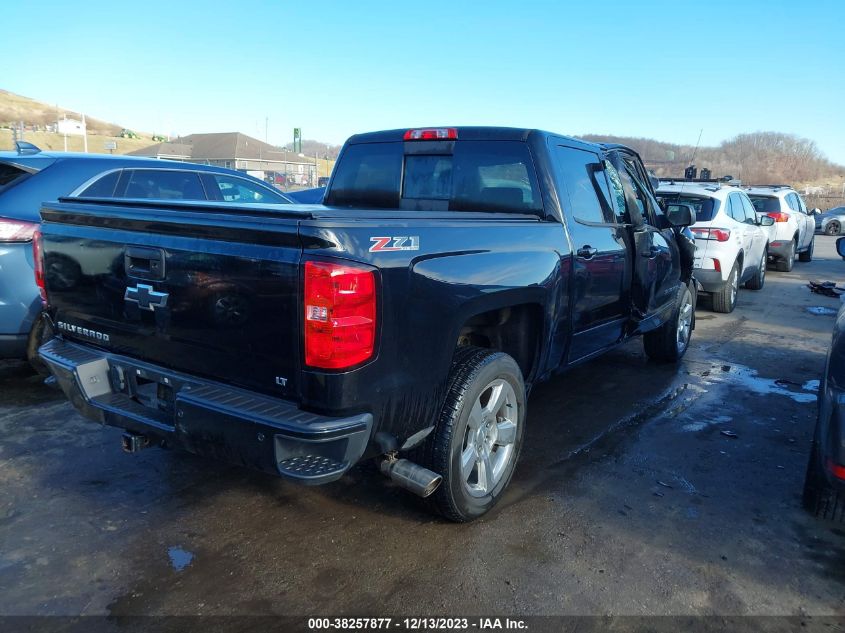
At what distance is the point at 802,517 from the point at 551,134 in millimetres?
2652

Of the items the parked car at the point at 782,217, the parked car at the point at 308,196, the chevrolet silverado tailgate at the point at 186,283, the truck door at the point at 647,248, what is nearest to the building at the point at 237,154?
the parked car at the point at 782,217

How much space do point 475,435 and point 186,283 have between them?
1.55m

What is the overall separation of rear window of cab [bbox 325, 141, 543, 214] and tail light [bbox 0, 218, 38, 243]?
2.12 metres

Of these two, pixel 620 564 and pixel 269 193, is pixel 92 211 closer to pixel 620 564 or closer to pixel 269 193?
pixel 620 564

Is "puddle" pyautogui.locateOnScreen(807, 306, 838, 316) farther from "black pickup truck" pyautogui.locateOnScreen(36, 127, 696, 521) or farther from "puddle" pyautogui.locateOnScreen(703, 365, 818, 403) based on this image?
"black pickup truck" pyautogui.locateOnScreen(36, 127, 696, 521)

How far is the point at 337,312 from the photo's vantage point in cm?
235

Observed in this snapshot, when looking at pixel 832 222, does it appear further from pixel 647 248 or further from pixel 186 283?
pixel 186 283

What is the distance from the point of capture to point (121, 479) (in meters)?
3.67

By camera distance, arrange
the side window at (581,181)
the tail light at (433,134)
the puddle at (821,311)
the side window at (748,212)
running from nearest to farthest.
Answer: the side window at (581,181) → the tail light at (433,134) → the puddle at (821,311) → the side window at (748,212)

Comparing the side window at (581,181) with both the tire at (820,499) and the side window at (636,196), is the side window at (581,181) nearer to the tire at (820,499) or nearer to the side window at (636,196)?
the side window at (636,196)

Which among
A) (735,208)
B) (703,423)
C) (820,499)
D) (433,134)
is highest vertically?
(433,134)

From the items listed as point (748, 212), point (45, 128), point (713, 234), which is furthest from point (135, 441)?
point (45, 128)

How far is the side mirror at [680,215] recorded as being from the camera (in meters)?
5.55

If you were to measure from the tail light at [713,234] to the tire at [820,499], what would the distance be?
5.94m
